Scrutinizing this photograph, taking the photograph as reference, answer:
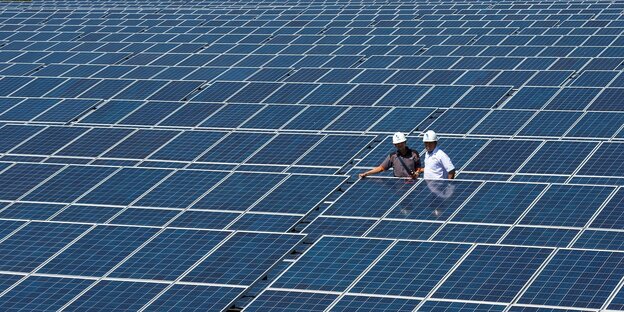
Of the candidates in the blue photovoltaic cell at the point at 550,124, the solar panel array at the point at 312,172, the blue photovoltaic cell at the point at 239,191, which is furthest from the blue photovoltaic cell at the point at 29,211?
the blue photovoltaic cell at the point at 550,124

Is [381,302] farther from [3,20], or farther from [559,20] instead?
[3,20]

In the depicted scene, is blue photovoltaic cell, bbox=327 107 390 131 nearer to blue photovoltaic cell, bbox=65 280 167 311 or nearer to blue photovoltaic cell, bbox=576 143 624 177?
blue photovoltaic cell, bbox=576 143 624 177

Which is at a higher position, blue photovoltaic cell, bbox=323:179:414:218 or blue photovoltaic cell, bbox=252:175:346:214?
blue photovoltaic cell, bbox=252:175:346:214

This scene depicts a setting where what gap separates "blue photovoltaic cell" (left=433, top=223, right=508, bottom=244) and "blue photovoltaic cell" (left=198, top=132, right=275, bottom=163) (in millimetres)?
7798

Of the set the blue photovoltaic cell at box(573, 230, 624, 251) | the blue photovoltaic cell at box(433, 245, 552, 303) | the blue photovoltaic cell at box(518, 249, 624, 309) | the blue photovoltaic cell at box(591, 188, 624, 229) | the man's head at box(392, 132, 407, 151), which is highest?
the man's head at box(392, 132, 407, 151)

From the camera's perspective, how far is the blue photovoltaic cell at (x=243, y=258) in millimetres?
18000

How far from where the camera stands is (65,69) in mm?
40875

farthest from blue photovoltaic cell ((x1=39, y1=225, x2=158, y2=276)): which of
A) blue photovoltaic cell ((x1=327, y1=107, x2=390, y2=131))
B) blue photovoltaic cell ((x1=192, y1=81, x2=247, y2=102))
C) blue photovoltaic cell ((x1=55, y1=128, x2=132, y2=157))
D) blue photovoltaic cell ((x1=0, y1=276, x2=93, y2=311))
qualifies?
blue photovoltaic cell ((x1=192, y1=81, x2=247, y2=102))

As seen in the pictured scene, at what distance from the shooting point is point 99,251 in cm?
1933

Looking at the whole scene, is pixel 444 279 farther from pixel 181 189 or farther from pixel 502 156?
pixel 502 156

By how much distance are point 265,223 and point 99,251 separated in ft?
9.08

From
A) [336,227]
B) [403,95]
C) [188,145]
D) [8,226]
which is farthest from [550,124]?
[8,226]

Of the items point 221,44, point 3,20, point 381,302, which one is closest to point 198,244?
point 381,302

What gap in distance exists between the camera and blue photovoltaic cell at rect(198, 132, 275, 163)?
26609 millimetres
